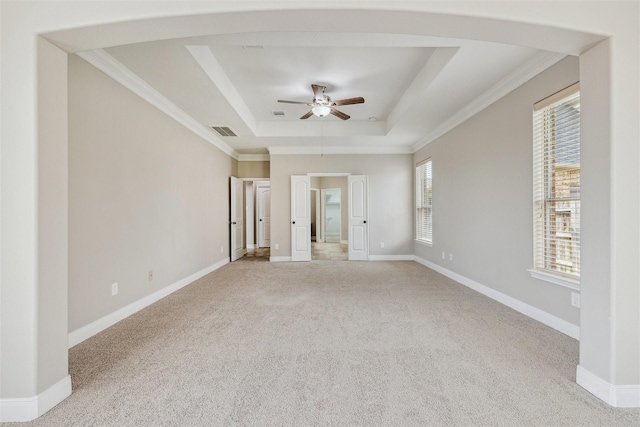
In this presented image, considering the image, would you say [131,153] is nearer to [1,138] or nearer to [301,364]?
[1,138]

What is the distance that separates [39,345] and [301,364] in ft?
4.98

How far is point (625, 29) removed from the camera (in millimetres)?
1668

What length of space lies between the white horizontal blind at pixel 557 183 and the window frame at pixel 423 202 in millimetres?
2816

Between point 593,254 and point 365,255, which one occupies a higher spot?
point 593,254

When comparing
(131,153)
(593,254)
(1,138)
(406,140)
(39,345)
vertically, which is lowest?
(39,345)

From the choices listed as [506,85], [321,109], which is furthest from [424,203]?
[321,109]

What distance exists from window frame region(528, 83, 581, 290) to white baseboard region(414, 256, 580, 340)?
0.34 meters

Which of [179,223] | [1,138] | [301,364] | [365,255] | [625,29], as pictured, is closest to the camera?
[1,138]

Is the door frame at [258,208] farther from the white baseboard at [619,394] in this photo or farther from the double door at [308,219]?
the white baseboard at [619,394]

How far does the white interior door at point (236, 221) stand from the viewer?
6.72m

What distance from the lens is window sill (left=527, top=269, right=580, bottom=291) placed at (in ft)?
8.31

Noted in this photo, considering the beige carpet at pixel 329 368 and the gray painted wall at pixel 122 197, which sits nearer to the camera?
the beige carpet at pixel 329 368

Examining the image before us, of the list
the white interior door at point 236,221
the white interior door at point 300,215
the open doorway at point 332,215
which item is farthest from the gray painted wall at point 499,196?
the open doorway at point 332,215

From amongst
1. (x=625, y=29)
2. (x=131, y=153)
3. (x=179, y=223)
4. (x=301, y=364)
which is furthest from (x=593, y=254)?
(x=179, y=223)
